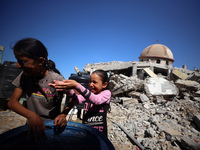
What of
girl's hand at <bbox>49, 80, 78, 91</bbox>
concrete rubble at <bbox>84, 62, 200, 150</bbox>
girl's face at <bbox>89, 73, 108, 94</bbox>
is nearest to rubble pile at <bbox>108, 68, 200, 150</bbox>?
concrete rubble at <bbox>84, 62, 200, 150</bbox>

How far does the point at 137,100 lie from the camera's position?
5.87 m

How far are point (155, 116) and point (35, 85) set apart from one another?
4.35 m

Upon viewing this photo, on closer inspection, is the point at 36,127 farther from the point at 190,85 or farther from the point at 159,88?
the point at 190,85

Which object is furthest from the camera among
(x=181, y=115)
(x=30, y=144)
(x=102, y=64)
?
(x=102, y=64)

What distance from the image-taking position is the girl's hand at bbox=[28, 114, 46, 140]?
0.81m

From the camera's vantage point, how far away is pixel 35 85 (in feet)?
3.53

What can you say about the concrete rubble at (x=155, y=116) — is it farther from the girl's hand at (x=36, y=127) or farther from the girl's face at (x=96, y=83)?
the girl's hand at (x=36, y=127)

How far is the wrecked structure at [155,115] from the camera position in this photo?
104 inches

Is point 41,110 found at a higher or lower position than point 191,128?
higher

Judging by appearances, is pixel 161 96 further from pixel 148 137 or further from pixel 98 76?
pixel 98 76

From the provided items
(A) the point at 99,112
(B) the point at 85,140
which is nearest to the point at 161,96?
(A) the point at 99,112

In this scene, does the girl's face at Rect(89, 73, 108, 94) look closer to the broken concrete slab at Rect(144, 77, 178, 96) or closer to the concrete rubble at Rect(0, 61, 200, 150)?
the concrete rubble at Rect(0, 61, 200, 150)

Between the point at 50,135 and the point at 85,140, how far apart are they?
314mm

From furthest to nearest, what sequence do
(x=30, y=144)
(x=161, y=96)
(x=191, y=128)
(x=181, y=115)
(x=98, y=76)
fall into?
1. (x=161, y=96)
2. (x=181, y=115)
3. (x=191, y=128)
4. (x=98, y=76)
5. (x=30, y=144)
